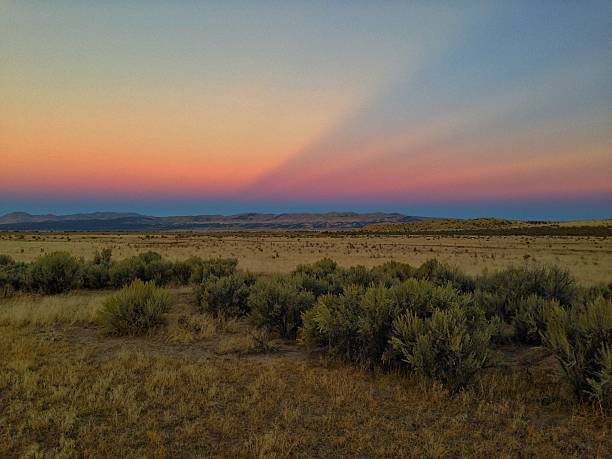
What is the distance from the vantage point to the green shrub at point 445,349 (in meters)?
5.07

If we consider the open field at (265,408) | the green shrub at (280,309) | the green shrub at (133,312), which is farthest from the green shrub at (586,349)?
the green shrub at (133,312)

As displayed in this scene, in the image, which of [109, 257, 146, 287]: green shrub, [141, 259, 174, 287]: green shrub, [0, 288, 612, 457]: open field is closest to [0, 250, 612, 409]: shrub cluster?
[0, 288, 612, 457]: open field

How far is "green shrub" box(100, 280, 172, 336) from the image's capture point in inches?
321

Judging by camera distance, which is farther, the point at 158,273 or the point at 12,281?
the point at 158,273

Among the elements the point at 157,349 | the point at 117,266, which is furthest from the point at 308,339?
the point at 117,266

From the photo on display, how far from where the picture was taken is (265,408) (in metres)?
4.69

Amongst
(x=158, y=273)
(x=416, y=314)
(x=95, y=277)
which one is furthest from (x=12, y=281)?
(x=416, y=314)

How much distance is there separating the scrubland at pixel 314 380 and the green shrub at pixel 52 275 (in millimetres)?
4282

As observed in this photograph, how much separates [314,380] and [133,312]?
182 inches

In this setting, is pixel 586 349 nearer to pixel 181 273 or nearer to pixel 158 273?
pixel 158 273

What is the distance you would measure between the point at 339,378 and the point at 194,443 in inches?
91.2

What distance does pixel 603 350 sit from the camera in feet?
14.4

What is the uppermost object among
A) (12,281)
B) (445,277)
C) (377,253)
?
(445,277)

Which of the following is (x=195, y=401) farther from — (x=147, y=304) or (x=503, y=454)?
(x=147, y=304)
